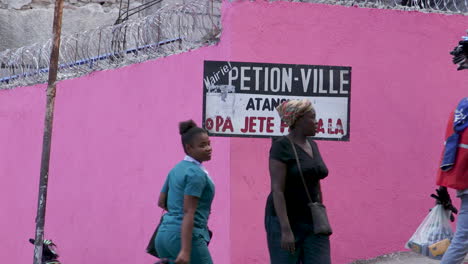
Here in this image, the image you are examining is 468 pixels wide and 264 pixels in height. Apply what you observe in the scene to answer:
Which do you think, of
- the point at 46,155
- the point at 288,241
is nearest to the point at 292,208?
the point at 288,241

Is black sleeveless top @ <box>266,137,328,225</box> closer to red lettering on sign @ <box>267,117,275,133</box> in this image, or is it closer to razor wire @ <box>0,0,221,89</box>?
red lettering on sign @ <box>267,117,275,133</box>

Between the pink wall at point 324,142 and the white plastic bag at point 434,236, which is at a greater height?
the pink wall at point 324,142

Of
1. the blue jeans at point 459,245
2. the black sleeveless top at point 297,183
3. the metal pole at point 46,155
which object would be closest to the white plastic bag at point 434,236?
the blue jeans at point 459,245

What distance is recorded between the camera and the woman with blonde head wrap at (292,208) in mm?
5535

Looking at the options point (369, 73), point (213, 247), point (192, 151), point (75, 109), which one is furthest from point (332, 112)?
point (75, 109)

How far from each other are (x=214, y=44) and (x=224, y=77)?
0.41 m

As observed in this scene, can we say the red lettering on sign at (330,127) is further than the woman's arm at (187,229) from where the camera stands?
Yes

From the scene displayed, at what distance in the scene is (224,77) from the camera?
7461 millimetres

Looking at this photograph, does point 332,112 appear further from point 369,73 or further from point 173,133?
point 173,133

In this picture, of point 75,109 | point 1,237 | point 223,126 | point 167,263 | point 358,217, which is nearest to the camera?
point 167,263

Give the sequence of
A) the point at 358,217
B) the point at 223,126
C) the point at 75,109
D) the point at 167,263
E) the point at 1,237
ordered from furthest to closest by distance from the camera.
Answer: 1. the point at 1,237
2. the point at 75,109
3. the point at 358,217
4. the point at 223,126
5. the point at 167,263

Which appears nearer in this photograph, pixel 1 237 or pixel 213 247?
pixel 213 247

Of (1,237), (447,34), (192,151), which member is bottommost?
(1,237)

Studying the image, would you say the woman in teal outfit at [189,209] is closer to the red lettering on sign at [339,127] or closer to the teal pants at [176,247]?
the teal pants at [176,247]
